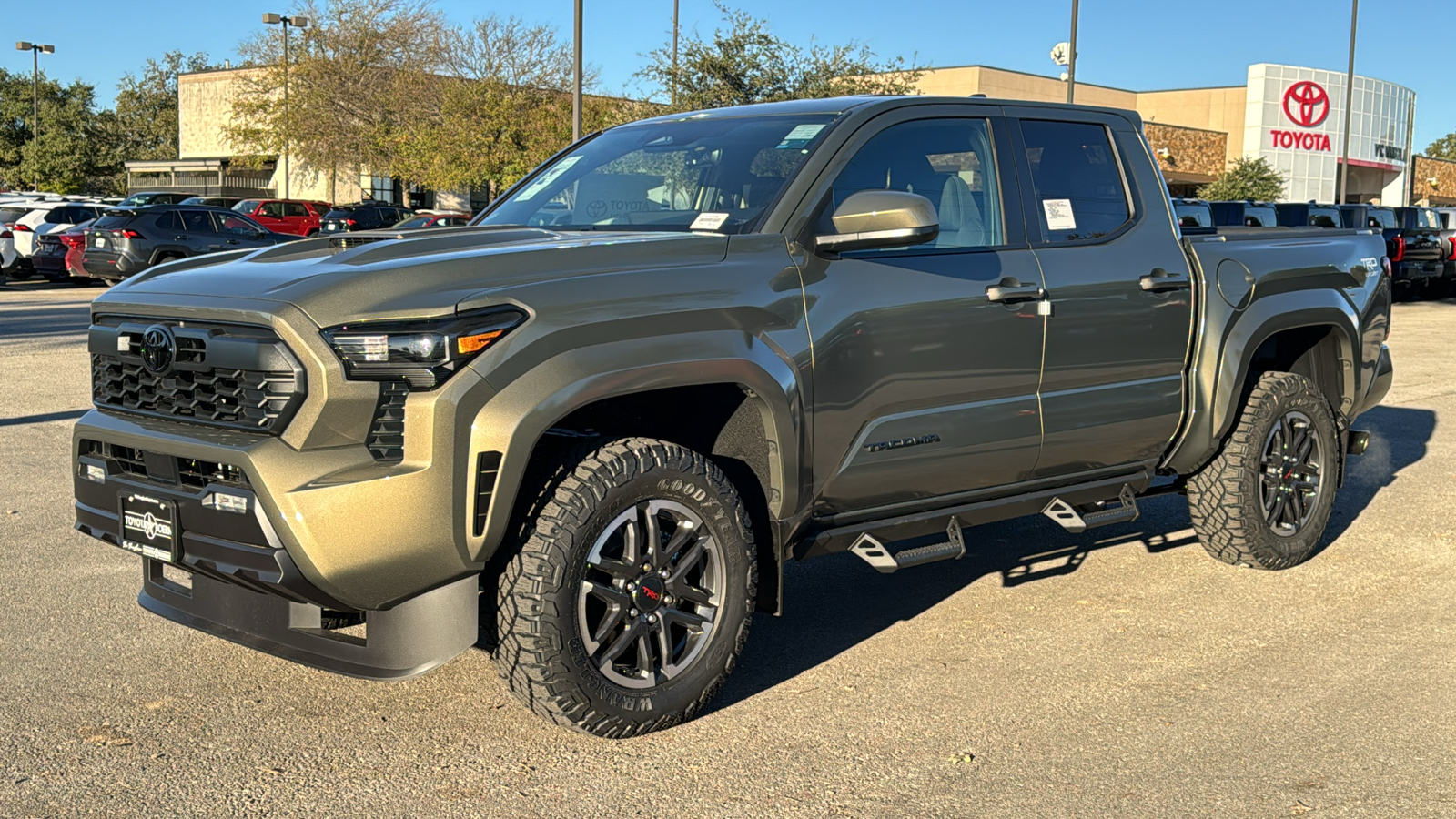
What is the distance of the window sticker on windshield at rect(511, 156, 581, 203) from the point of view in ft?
18.7

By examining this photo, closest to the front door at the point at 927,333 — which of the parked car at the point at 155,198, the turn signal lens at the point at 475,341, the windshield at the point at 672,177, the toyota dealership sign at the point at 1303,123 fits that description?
the windshield at the point at 672,177

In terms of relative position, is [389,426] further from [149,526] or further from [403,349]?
[149,526]

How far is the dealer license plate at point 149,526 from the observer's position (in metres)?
3.98

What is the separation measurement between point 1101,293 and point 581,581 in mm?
2487

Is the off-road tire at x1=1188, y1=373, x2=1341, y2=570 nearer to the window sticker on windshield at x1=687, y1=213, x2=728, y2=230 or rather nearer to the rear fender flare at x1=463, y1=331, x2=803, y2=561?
the rear fender flare at x1=463, y1=331, x2=803, y2=561

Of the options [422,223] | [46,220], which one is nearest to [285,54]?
[46,220]

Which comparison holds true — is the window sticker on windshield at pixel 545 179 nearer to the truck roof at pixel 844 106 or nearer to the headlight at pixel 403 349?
the truck roof at pixel 844 106

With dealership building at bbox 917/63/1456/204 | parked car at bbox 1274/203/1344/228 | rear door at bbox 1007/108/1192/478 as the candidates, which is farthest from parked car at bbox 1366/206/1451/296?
dealership building at bbox 917/63/1456/204

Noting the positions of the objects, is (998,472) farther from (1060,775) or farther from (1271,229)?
(1271,229)

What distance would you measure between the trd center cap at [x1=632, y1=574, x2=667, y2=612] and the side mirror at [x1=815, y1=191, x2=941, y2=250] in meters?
1.24

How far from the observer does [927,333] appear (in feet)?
15.8

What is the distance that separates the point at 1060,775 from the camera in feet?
13.1

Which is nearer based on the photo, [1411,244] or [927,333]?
[927,333]

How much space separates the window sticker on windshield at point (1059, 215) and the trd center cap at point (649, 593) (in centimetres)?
222
